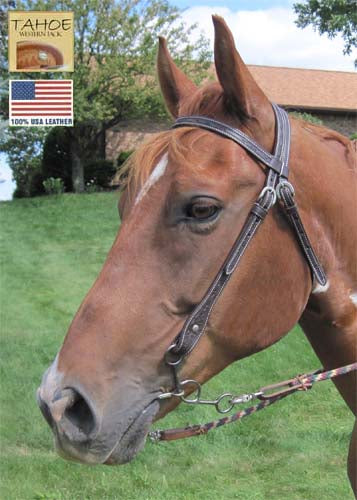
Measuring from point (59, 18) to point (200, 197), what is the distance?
1067 cm

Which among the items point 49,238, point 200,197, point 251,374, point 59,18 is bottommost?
point 49,238

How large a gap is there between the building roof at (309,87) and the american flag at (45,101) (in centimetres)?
1673

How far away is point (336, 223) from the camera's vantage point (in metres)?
2.05

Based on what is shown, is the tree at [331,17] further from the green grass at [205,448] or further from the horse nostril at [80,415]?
the horse nostril at [80,415]

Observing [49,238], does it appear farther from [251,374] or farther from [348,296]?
[348,296]

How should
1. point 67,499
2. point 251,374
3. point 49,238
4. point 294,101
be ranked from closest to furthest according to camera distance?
point 67,499, point 251,374, point 49,238, point 294,101

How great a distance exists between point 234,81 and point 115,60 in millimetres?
20376

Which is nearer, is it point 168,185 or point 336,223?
point 168,185

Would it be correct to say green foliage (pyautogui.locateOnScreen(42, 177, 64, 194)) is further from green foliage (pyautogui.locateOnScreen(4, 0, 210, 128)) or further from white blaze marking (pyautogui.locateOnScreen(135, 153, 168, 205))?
white blaze marking (pyautogui.locateOnScreen(135, 153, 168, 205))

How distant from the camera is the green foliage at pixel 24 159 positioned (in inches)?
928

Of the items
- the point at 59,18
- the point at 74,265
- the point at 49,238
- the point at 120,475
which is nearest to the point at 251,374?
the point at 120,475

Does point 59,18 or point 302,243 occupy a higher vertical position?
point 302,243

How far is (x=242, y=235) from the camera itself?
5.81 ft

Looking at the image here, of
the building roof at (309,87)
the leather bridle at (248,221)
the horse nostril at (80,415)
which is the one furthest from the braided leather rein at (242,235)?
the building roof at (309,87)
